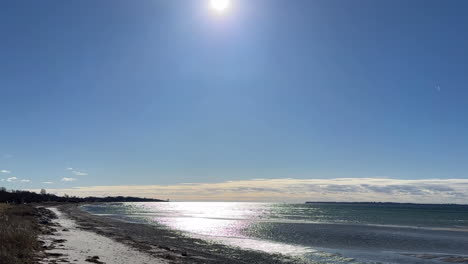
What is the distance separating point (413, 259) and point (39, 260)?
1150 inches

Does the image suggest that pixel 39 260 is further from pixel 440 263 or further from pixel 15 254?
pixel 440 263

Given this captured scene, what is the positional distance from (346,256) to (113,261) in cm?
2056

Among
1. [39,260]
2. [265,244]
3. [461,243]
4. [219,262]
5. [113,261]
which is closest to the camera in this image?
[39,260]

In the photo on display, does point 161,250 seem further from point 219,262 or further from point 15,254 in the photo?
point 15,254

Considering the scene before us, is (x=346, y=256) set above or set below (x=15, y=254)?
below

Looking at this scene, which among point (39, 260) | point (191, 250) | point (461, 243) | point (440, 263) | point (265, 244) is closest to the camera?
point (39, 260)

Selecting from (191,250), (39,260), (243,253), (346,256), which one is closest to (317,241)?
(346,256)

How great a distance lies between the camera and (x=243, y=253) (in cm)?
3331

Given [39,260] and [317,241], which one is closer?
[39,260]

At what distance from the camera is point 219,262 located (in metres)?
28.0

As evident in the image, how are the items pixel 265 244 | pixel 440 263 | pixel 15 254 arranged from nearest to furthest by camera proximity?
1. pixel 15 254
2. pixel 440 263
3. pixel 265 244

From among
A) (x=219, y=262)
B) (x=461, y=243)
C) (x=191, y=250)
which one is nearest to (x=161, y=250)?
(x=191, y=250)

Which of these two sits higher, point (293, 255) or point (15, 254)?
point (15, 254)

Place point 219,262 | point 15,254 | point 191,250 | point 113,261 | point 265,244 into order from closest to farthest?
point 15,254
point 113,261
point 219,262
point 191,250
point 265,244
